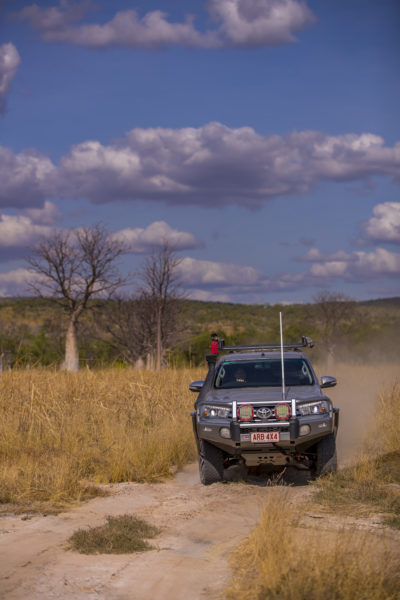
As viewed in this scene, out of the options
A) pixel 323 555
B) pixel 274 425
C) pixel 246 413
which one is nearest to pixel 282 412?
pixel 274 425

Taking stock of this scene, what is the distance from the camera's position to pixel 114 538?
249 inches

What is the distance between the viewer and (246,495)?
28.1ft

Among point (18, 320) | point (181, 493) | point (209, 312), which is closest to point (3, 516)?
point (181, 493)

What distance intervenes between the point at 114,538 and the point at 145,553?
1.18 feet

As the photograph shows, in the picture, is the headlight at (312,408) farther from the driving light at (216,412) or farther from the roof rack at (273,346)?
the roof rack at (273,346)

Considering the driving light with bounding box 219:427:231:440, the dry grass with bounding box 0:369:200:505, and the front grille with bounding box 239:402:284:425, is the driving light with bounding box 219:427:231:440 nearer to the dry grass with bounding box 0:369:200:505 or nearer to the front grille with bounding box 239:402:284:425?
the front grille with bounding box 239:402:284:425

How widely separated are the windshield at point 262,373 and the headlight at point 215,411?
36.6 inches

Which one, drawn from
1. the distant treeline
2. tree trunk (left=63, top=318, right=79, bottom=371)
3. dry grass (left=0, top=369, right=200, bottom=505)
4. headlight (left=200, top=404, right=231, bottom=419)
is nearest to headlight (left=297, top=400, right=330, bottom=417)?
headlight (left=200, top=404, right=231, bottom=419)

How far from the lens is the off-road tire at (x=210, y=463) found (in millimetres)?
9320

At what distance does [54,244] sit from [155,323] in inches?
314

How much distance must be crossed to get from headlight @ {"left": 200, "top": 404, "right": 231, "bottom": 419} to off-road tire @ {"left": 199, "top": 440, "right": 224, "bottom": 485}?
1.16 feet

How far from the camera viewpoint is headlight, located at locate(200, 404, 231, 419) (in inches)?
363

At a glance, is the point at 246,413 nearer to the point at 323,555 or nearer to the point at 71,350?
the point at 323,555

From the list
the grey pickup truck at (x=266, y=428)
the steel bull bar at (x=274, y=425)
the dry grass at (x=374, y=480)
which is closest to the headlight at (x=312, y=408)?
the grey pickup truck at (x=266, y=428)
